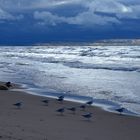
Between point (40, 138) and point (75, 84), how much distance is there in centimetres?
1637

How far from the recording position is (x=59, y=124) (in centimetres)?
1323

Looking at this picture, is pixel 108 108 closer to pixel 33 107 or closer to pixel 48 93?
pixel 33 107

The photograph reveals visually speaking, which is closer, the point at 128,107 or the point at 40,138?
the point at 40,138

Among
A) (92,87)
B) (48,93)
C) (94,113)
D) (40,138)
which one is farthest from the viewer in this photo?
(92,87)

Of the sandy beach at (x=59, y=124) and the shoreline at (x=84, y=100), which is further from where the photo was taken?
the shoreline at (x=84, y=100)

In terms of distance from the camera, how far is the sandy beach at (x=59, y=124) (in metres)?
11.2

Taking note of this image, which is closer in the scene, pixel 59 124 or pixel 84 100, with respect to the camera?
pixel 59 124

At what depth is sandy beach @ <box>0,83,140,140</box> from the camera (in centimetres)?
1122

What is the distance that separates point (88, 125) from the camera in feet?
44.3

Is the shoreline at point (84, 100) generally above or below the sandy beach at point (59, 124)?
below

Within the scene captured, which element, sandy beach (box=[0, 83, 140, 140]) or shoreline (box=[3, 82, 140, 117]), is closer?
sandy beach (box=[0, 83, 140, 140])

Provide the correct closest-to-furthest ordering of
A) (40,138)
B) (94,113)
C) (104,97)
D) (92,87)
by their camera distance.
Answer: (40,138), (94,113), (104,97), (92,87)

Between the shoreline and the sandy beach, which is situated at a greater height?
the sandy beach

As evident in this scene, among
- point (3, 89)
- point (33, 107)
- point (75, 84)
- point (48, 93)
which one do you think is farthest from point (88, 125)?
point (75, 84)
